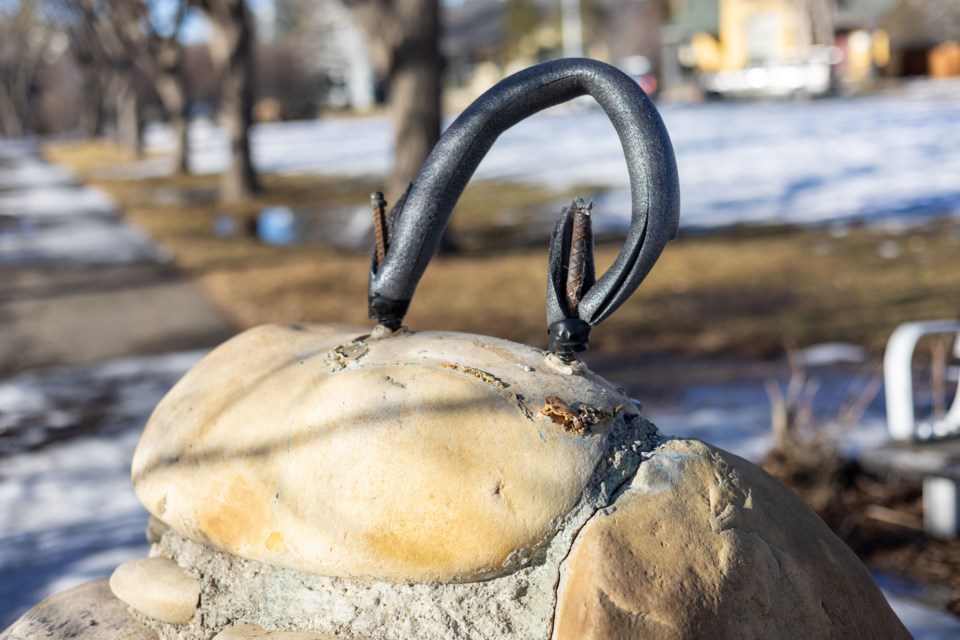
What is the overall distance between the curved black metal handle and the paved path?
577 cm

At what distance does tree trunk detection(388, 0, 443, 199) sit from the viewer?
958cm

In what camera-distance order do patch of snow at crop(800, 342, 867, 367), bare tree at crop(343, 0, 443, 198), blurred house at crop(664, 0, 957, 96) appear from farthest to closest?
blurred house at crop(664, 0, 957, 96) < bare tree at crop(343, 0, 443, 198) < patch of snow at crop(800, 342, 867, 367)

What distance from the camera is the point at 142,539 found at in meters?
3.86

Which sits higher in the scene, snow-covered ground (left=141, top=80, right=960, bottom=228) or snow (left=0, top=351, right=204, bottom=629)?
snow-covered ground (left=141, top=80, right=960, bottom=228)

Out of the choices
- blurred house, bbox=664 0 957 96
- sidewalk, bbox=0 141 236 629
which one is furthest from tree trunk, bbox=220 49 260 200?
blurred house, bbox=664 0 957 96

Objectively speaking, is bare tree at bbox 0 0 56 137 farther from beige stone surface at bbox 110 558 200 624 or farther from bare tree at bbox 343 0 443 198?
beige stone surface at bbox 110 558 200 624

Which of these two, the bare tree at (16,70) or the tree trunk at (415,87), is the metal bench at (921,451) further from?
Answer: the bare tree at (16,70)

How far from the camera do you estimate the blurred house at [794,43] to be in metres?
31.0

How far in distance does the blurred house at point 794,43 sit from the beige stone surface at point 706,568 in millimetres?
29086

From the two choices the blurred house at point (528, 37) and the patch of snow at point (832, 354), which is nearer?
the patch of snow at point (832, 354)

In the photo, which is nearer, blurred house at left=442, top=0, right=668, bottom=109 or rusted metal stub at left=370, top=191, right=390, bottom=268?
rusted metal stub at left=370, top=191, right=390, bottom=268

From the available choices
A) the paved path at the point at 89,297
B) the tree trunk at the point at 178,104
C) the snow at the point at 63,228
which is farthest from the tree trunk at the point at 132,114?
the paved path at the point at 89,297

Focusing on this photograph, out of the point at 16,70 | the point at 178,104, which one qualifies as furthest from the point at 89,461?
the point at 16,70

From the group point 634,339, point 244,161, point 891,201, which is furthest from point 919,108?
point 634,339
